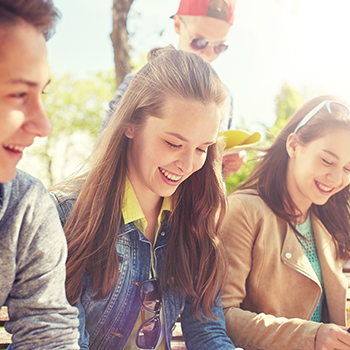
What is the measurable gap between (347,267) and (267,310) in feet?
3.48

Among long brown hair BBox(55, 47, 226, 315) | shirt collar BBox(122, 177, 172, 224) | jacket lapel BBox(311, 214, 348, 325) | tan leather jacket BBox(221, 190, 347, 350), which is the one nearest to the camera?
long brown hair BBox(55, 47, 226, 315)

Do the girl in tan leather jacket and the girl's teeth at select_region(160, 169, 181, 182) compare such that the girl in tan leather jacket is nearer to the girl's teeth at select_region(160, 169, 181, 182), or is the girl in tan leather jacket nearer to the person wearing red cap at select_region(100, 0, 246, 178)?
the person wearing red cap at select_region(100, 0, 246, 178)

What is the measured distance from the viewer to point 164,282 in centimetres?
191

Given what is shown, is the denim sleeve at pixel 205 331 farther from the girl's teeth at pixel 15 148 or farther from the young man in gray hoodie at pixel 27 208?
the girl's teeth at pixel 15 148

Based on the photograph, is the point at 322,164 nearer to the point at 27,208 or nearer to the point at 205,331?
the point at 205,331

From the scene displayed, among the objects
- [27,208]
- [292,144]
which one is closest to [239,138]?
[292,144]

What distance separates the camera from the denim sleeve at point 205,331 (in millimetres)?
1933

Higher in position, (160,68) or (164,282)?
(160,68)

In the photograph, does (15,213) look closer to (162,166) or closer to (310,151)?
(162,166)

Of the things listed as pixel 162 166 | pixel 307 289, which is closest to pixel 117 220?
pixel 162 166

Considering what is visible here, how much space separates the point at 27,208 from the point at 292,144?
64.8 inches

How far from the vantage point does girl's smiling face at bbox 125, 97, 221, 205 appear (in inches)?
68.0

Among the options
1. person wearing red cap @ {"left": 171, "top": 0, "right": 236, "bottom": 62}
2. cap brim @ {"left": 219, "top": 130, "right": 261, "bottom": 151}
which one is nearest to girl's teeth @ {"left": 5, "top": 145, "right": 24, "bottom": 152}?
cap brim @ {"left": 219, "top": 130, "right": 261, "bottom": 151}

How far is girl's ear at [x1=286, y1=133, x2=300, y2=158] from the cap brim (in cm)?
28
